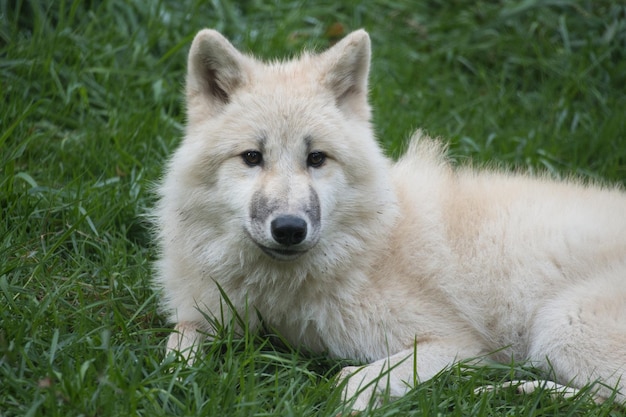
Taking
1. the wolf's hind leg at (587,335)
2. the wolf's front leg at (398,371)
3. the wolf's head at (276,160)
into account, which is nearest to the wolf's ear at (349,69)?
the wolf's head at (276,160)

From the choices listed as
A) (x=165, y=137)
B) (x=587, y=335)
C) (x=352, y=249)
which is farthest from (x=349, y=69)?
(x=165, y=137)

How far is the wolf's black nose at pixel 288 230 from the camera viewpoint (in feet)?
13.3

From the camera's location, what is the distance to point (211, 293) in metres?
4.65

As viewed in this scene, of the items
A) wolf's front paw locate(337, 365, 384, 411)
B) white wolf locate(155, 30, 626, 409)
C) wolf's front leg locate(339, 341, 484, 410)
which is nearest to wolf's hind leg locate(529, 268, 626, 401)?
white wolf locate(155, 30, 626, 409)

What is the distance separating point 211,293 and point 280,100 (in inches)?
47.0

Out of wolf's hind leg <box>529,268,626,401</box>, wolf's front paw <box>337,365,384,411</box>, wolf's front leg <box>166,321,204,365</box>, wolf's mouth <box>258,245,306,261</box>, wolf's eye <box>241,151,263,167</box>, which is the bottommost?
wolf's front leg <box>166,321,204,365</box>

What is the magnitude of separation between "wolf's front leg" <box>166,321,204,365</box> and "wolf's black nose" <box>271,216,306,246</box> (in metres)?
0.78

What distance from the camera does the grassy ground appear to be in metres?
3.96

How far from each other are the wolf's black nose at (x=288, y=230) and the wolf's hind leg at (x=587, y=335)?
157 cm

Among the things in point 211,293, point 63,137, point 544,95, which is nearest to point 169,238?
point 211,293

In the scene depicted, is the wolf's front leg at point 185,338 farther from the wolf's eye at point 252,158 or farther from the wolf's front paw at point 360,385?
the wolf's eye at point 252,158

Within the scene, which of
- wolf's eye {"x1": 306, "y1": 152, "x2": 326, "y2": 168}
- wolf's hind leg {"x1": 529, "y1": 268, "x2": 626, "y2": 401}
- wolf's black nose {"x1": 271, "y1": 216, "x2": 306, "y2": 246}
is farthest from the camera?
wolf's eye {"x1": 306, "y1": 152, "x2": 326, "y2": 168}

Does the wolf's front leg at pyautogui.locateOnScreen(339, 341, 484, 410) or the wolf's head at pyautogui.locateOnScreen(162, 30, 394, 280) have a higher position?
the wolf's head at pyautogui.locateOnScreen(162, 30, 394, 280)

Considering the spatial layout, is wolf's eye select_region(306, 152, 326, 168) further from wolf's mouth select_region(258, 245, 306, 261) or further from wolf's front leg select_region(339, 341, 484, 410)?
wolf's front leg select_region(339, 341, 484, 410)
